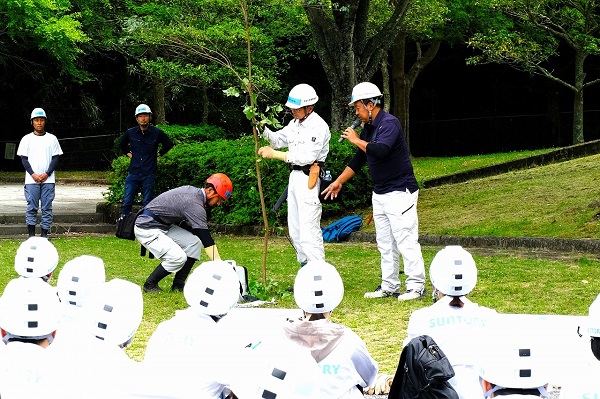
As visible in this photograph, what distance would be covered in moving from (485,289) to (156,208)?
3.66m

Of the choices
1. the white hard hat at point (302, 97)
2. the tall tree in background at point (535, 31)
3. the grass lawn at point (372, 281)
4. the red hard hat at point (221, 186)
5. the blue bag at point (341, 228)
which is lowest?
the grass lawn at point (372, 281)

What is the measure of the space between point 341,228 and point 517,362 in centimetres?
1223

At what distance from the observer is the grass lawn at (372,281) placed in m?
9.50

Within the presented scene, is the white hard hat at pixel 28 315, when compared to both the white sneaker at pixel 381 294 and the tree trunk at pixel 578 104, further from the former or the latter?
the tree trunk at pixel 578 104

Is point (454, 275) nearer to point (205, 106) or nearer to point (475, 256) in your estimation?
point (475, 256)

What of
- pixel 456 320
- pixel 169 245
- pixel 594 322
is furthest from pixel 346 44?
pixel 594 322

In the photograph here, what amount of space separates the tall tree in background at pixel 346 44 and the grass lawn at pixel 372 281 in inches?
152

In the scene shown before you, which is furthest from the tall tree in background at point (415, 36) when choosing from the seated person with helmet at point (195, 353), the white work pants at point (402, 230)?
the seated person with helmet at point (195, 353)

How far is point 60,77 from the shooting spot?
32688 mm

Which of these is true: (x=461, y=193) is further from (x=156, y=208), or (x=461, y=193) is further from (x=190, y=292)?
(x=190, y=292)

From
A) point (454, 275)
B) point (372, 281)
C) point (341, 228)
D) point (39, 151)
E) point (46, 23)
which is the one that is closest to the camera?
point (454, 275)

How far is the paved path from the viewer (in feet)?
65.0

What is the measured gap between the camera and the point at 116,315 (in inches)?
210

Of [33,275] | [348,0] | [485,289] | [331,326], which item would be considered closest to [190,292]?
[331,326]
